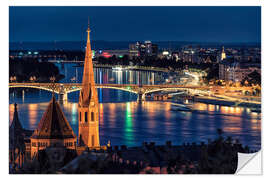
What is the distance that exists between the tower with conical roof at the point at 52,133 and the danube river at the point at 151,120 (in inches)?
93.5

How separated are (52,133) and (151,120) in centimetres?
881

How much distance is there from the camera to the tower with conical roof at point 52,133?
10.0m

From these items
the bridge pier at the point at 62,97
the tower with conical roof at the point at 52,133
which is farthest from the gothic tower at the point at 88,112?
the bridge pier at the point at 62,97

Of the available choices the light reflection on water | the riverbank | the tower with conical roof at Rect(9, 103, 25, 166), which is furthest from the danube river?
the tower with conical roof at Rect(9, 103, 25, 166)

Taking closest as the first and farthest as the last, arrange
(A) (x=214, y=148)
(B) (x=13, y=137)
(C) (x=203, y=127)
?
(A) (x=214, y=148) → (B) (x=13, y=137) → (C) (x=203, y=127)

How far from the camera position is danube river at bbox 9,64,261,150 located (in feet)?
46.8

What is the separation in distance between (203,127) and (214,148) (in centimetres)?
759

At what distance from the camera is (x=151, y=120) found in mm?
18750

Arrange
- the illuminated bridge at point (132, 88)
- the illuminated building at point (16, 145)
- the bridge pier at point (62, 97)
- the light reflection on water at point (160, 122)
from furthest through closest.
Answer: the illuminated bridge at point (132, 88), the bridge pier at point (62, 97), the light reflection on water at point (160, 122), the illuminated building at point (16, 145)

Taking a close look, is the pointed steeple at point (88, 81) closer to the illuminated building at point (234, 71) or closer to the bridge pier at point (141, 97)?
the illuminated building at point (234, 71)
